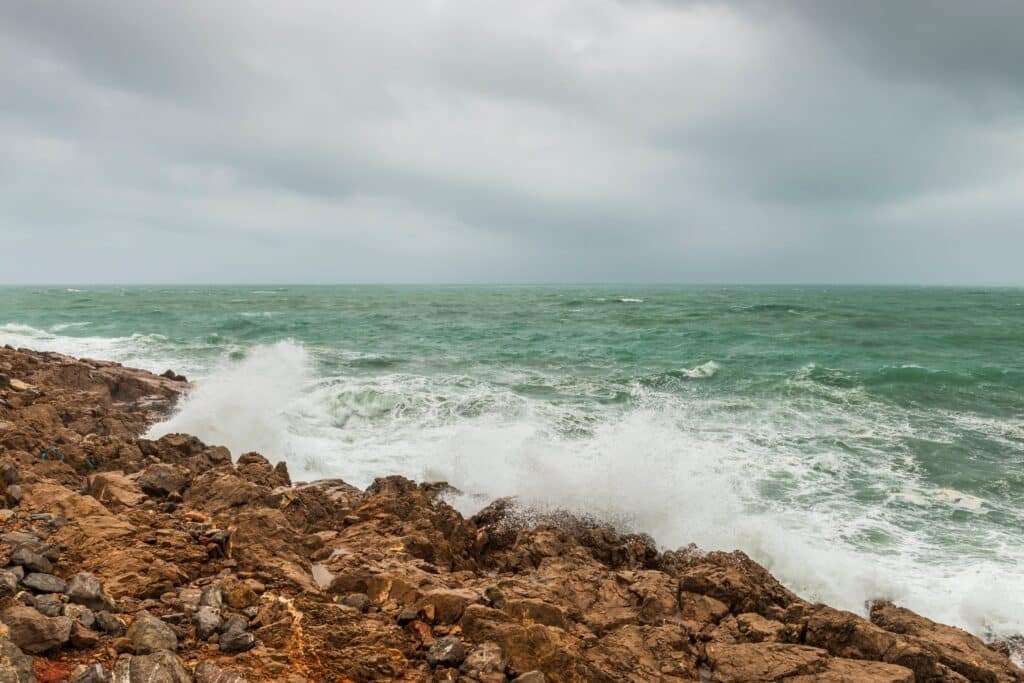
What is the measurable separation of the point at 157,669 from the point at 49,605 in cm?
92

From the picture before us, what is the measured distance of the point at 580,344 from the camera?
27.5m

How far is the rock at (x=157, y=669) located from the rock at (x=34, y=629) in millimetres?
415

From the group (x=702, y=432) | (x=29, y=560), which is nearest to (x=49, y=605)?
(x=29, y=560)

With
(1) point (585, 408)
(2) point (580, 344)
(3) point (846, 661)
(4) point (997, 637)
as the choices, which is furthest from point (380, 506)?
(2) point (580, 344)

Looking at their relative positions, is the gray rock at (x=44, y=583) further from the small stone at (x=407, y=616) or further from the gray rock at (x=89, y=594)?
the small stone at (x=407, y=616)

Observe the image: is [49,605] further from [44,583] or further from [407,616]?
[407,616]

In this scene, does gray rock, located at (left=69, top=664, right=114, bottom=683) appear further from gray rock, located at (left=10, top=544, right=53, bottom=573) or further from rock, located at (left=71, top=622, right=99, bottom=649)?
gray rock, located at (left=10, top=544, right=53, bottom=573)

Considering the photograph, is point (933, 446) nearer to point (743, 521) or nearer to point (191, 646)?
point (743, 521)

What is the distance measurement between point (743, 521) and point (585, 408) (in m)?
7.36

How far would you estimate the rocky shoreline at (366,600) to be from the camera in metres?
3.30

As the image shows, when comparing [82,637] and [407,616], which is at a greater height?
[82,637]

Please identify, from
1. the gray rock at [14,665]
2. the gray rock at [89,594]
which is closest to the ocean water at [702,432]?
the gray rock at [89,594]

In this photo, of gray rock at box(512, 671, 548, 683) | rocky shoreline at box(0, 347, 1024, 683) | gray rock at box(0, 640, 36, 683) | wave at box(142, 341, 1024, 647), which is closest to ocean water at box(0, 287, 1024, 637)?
wave at box(142, 341, 1024, 647)

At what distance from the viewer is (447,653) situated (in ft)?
12.0
